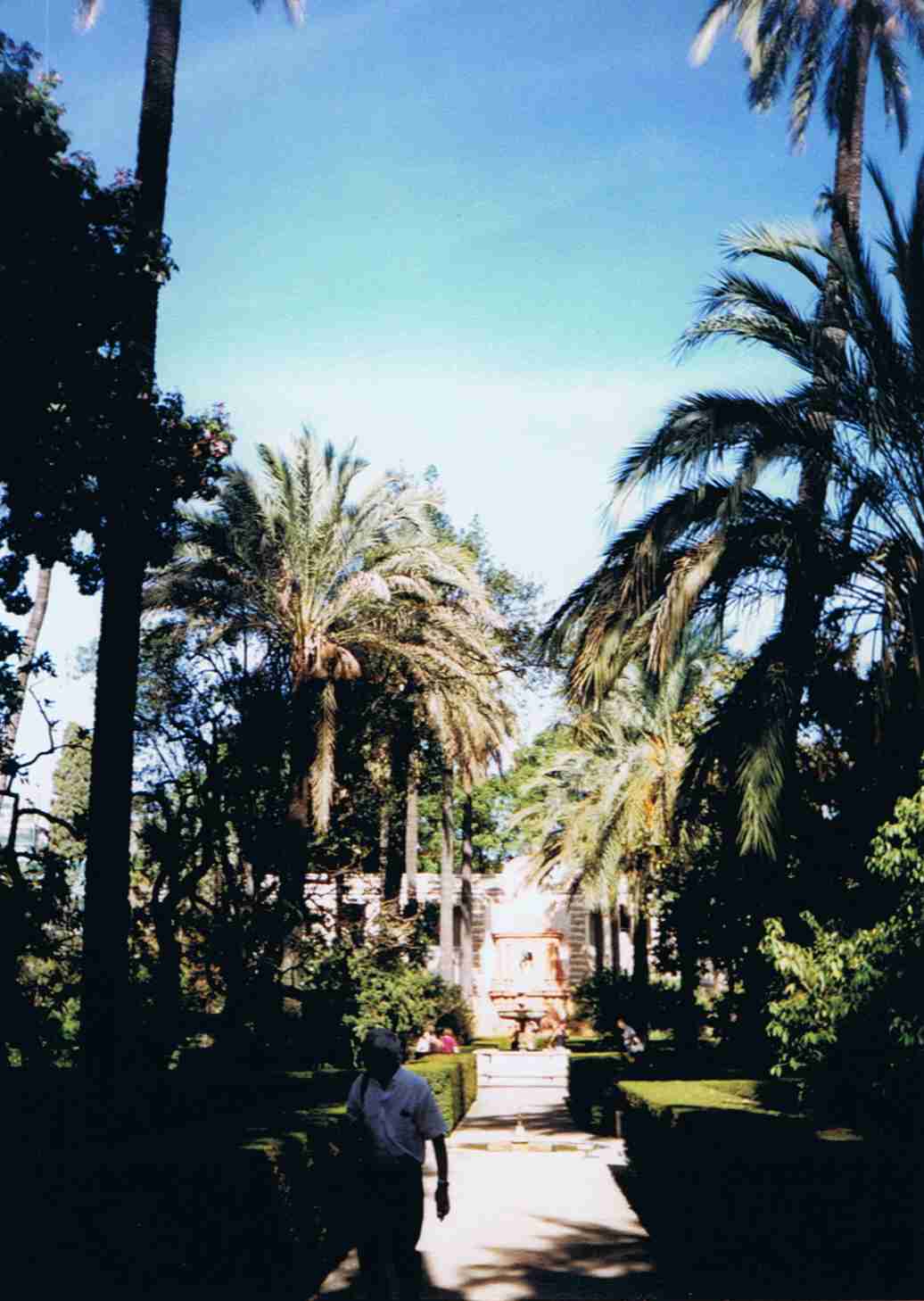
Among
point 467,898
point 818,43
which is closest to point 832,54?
point 818,43

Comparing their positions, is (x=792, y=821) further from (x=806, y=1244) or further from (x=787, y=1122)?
(x=806, y=1244)

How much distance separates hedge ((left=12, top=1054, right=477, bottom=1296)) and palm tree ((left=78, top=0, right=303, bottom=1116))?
1.45 meters

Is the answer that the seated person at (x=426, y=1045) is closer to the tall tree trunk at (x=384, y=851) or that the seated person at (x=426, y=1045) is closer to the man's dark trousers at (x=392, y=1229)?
the tall tree trunk at (x=384, y=851)

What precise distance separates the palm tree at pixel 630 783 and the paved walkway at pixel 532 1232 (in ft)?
35.5

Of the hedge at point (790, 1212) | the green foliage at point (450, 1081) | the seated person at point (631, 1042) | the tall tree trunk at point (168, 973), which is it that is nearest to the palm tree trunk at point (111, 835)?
the tall tree trunk at point (168, 973)

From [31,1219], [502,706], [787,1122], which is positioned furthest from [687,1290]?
[502,706]

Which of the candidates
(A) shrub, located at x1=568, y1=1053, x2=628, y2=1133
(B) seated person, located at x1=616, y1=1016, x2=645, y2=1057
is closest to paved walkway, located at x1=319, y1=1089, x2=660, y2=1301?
(A) shrub, located at x1=568, y1=1053, x2=628, y2=1133

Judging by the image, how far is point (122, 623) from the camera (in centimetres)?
1218

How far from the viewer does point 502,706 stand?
981 inches

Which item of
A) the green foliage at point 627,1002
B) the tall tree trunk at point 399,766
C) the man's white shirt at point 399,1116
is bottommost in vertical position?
the man's white shirt at point 399,1116

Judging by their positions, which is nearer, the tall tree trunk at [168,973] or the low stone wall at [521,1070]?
the tall tree trunk at [168,973]

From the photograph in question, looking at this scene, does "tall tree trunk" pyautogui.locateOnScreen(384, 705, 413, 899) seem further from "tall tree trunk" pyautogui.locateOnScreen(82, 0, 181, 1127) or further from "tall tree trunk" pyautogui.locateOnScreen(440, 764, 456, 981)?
"tall tree trunk" pyautogui.locateOnScreen(82, 0, 181, 1127)

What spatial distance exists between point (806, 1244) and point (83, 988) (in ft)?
19.8

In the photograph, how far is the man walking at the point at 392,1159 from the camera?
650cm
